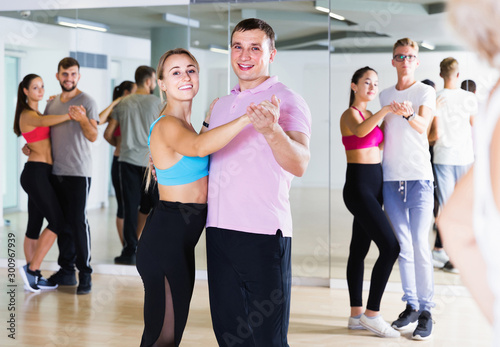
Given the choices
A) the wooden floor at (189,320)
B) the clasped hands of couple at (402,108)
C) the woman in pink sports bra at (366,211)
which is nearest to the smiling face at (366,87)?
the woman in pink sports bra at (366,211)

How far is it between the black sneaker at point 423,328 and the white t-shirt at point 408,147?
812mm

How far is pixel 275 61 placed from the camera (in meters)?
5.12

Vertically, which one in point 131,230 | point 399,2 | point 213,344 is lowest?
point 213,344

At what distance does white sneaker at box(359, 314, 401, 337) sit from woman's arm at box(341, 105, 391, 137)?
1.11 meters

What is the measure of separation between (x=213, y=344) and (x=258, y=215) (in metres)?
1.61

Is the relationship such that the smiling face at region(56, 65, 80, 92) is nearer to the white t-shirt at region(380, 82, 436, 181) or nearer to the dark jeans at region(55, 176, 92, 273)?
the dark jeans at region(55, 176, 92, 273)

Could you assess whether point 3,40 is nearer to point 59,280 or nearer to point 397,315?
point 59,280

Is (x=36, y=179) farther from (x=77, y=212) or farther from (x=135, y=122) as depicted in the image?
(x=135, y=122)

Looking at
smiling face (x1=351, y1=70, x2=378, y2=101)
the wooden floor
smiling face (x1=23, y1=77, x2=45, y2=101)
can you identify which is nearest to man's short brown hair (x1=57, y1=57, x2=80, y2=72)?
smiling face (x1=23, y1=77, x2=45, y2=101)

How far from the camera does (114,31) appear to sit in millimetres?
5156

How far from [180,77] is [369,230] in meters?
1.76

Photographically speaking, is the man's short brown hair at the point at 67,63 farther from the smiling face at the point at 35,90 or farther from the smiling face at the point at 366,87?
the smiling face at the point at 366,87

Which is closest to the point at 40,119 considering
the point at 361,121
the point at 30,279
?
the point at 30,279

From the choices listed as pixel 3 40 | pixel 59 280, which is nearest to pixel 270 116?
pixel 59 280
